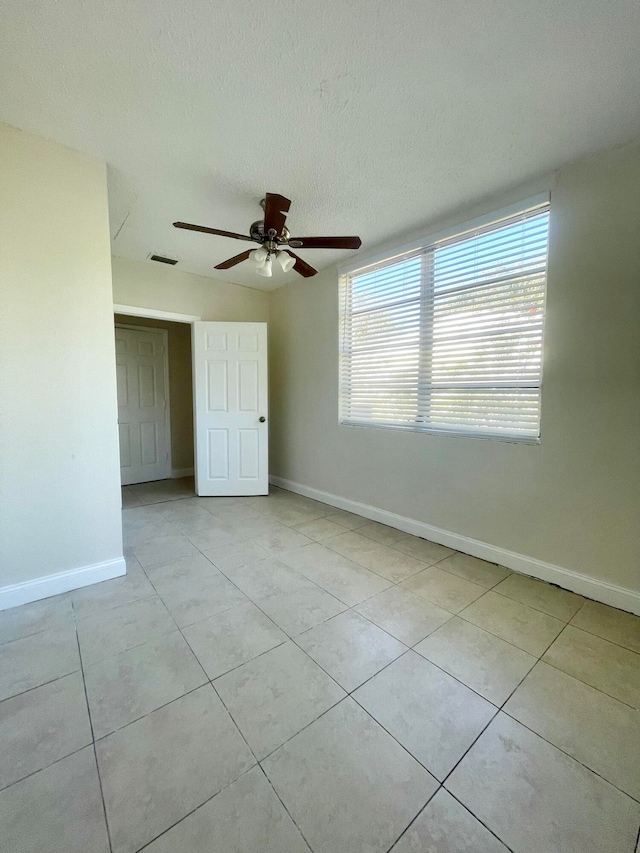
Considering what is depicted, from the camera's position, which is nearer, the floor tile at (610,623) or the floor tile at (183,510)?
the floor tile at (610,623)

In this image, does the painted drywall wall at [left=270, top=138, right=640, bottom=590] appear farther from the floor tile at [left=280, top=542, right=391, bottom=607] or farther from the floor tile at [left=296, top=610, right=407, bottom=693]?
the floor tile at [left=296, top=610, right=407, bottom=693]

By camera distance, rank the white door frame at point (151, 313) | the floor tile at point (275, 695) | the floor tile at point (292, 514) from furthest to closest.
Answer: the white door frame at point (151, 313) → the floor tile at point (292, 514) → the floor tile at point (275, 695)

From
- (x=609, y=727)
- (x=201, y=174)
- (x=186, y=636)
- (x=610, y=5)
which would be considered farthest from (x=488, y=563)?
(x=201, y=174)

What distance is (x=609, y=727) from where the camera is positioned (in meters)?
1.25

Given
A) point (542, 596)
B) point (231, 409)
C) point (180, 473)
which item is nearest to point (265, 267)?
point (231, 409)

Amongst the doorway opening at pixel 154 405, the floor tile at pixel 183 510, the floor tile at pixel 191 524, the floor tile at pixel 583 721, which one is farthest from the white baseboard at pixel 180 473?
the floor tile at pixel 583 721

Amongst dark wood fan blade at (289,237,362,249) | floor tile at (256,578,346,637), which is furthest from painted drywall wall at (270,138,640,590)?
floor tile at (256,578,346,637)

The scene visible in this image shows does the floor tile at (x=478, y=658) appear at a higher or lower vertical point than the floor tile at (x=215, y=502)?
lower

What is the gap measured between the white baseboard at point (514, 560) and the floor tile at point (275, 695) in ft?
5.22

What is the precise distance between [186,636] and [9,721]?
0.66 metres

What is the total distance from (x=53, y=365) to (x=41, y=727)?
172 cm

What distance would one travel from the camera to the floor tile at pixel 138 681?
129 centimetres

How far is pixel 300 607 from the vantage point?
6.33 feet

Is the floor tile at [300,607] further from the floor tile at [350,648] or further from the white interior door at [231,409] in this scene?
the white interior door at [231,409]
